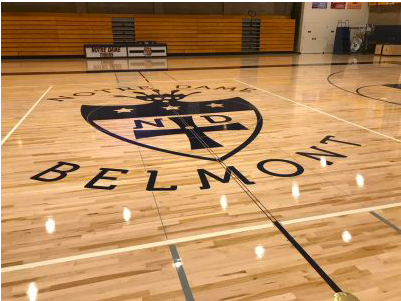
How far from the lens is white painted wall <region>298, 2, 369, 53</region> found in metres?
17.2

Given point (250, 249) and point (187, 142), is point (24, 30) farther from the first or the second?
point (250, 249)

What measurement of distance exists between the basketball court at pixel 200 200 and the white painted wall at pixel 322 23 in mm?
11917

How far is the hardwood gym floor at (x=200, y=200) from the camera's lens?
209 centimetres

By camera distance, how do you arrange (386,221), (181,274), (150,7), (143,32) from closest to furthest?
1. (181,274)
2. (386,221)
3. (143,32)
4. (150,7)

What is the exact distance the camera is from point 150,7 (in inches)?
639

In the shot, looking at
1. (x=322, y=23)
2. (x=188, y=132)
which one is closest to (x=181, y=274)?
(x=188, y=132)

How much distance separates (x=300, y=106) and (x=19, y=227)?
5.32m

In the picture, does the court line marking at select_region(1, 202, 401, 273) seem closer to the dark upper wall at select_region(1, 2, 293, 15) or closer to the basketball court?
the basketball court

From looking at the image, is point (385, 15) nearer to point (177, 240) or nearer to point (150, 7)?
point (150, 7)

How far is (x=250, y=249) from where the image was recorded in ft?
7.79

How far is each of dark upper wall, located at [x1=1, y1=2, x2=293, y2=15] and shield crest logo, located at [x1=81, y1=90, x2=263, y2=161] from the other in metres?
10.5

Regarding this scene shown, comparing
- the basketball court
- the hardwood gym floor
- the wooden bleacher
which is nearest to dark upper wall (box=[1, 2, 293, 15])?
the wooden bleacher

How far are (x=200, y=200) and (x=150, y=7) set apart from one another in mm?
15275

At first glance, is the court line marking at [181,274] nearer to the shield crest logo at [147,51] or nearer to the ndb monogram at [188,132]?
the ndb monogram at [188,132]
